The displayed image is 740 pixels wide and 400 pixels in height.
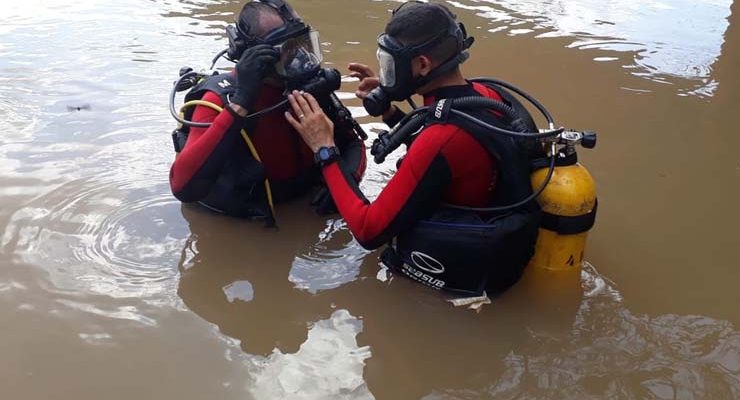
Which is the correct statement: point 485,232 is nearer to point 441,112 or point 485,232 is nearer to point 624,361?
point 441,112

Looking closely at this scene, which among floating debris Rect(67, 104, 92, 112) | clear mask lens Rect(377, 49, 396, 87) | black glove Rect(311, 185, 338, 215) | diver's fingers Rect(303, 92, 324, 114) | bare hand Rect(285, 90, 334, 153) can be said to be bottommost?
floating debris Rect(67, 104, 92, 112)

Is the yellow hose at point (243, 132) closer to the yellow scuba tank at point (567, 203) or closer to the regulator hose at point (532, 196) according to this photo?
the regulator hose at point (532, 196)

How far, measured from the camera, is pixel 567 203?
9.80 feet

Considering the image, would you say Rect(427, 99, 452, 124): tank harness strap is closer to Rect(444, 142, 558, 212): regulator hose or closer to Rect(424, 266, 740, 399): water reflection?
Rect(444, 142, 558, 212): regulator hose

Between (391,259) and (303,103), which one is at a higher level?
(303,103)

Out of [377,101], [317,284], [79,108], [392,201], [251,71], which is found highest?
[251,71]

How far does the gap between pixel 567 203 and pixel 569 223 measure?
95 millimetres

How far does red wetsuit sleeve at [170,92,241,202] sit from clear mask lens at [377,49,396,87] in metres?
0.79

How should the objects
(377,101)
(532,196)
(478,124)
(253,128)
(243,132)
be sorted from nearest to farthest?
1. (478,124)
2. (532,196)
3. (377,101)
4. (243,132)
5. (253,128)

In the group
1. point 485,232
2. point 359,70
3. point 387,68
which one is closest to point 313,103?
point 387,68

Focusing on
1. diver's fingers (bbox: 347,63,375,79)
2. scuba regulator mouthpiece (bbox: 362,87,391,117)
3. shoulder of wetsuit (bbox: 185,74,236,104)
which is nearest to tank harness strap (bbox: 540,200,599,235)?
scuba regulator mouthpiece (bbox: 362,87,391,117)

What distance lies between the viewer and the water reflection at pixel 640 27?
6.26m

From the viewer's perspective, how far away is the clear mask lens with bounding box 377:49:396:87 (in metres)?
2.95

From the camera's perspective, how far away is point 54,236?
3.70 meters
